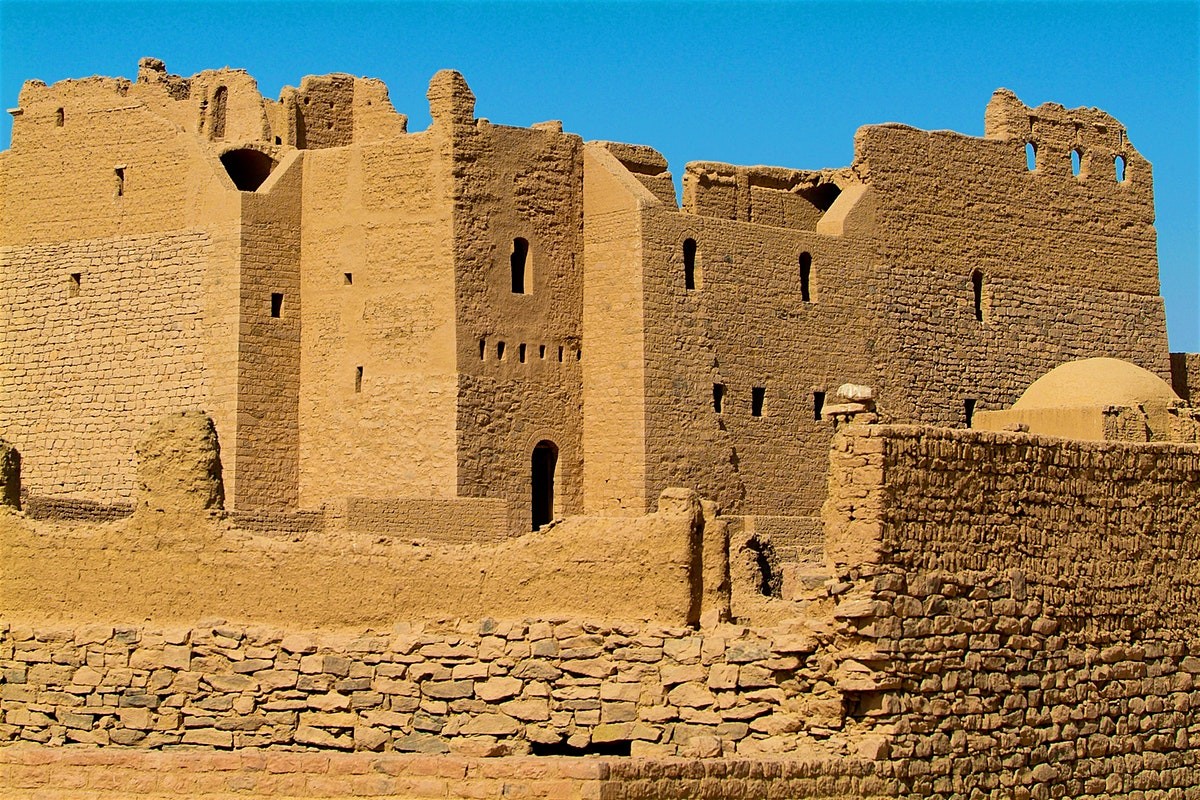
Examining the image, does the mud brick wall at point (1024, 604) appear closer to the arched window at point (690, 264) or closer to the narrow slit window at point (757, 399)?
the narrow slit window at point (757, 399)

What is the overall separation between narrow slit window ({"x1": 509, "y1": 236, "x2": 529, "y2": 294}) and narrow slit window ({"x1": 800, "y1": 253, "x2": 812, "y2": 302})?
4373 mm

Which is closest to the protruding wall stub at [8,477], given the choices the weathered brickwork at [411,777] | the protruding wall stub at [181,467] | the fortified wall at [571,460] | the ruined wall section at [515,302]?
the fortified wall at [571,460]

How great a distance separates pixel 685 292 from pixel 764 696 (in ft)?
44.7

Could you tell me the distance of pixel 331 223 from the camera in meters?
34.0

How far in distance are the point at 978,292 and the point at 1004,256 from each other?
75 cm

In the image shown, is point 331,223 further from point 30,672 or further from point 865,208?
point 30,672

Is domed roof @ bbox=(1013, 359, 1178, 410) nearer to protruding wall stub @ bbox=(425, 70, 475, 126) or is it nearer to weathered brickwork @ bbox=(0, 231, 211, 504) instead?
protruding wall stub @ bbox=(425, 70, 475, 126)

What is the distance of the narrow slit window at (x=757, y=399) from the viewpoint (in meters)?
34.8

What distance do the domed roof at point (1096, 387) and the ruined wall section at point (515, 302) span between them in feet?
20.6

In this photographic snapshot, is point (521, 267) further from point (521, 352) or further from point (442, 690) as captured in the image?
point (442, 690)

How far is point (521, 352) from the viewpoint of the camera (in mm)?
33688

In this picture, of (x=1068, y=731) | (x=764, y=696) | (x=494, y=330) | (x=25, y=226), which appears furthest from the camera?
(x=25, y=226)

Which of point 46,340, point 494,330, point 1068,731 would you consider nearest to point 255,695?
point 1068,731

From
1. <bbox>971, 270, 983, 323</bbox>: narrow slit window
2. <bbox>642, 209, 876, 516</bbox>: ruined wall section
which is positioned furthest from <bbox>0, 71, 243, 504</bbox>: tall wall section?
<bbox>971, 270, 983, 323</bbox>: narrow slit window
